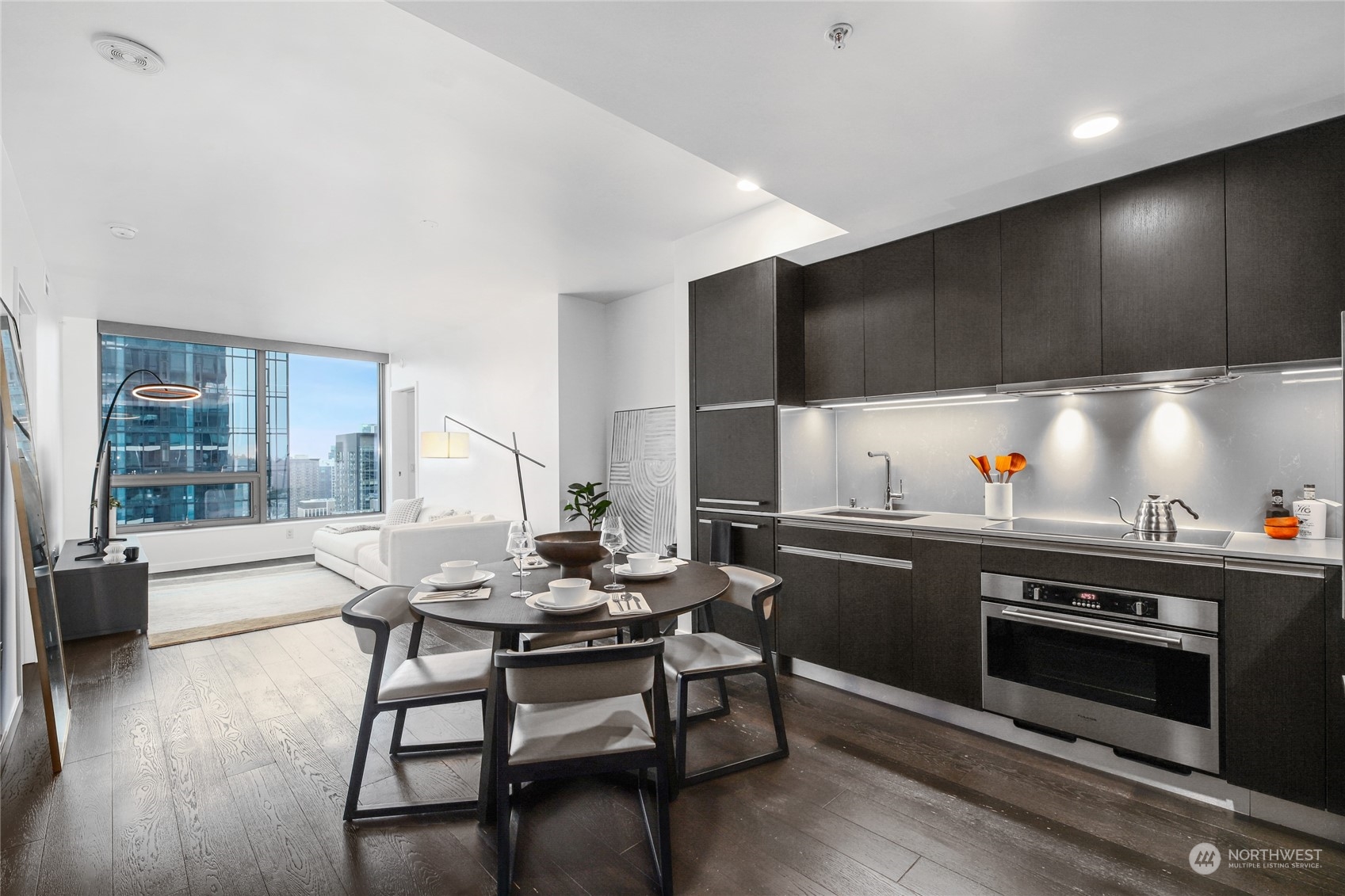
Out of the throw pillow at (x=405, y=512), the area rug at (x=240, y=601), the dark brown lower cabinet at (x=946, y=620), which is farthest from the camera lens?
the throw pillow at (x=405, y=512)

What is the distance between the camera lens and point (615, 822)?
2080 mm

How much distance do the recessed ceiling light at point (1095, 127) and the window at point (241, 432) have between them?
329 inches

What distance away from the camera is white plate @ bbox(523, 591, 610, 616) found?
1910mm

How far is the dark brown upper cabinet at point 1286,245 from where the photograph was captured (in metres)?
2.04

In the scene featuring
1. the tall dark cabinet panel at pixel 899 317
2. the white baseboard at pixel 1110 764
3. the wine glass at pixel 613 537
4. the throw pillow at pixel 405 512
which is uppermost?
the tall dark cabinet panel at pixel 899 317

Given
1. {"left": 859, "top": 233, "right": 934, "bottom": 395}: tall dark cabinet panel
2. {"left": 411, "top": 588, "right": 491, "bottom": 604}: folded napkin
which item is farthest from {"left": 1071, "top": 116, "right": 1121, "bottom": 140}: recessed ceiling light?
{"left": 411, "top": 588, "right": 491, "bottom": 604}: folded napkin

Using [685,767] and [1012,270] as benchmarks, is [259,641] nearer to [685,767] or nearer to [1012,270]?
[685,767]

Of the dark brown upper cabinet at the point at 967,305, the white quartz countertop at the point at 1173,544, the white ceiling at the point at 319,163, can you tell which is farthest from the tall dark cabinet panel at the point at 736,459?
the white ceiling at the point at 319,163

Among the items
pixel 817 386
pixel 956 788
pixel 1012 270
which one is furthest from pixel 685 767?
pixel 1012 270

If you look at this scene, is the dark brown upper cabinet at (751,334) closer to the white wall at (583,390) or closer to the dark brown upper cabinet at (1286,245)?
the dark brown upper cabinet at (1286,245)

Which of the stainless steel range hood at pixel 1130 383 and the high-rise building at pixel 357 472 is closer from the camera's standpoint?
the stainless steel range hood at pixel 1130 383

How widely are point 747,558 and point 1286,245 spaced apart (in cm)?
263

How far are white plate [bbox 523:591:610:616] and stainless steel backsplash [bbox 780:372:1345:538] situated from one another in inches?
67.3

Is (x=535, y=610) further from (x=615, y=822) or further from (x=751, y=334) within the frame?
(x=751, y=334)
